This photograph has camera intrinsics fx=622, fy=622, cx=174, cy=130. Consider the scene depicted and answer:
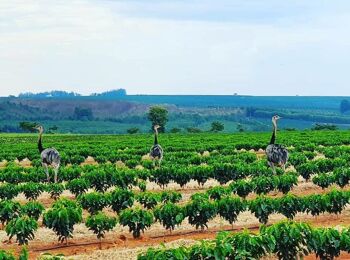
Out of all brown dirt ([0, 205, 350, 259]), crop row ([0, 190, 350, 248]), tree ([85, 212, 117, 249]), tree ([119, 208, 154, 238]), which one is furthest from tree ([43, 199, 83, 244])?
tree ([119, 208, 154, 238])

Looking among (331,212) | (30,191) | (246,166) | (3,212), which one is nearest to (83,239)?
(3,212)

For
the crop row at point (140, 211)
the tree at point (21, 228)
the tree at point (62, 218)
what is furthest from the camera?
the crop row at point (140, 211)

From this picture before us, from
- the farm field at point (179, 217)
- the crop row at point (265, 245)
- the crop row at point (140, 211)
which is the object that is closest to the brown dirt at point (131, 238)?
the farm field at point (179, 217)

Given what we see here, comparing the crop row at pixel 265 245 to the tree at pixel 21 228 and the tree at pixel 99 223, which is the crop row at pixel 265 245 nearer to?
the tree at pixel 99 223

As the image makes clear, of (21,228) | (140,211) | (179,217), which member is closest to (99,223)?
(140,211)

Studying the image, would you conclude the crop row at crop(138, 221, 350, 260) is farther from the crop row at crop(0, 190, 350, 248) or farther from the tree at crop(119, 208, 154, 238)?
the tree at crop(119, 208, 154, 238)

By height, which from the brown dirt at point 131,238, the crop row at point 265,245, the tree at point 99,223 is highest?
the crop row at point 265,245

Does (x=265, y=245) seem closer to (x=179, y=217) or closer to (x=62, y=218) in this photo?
(x=179, y=217)

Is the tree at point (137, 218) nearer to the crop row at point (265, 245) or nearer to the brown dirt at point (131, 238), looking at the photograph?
the brown dirt at point (131, 238)

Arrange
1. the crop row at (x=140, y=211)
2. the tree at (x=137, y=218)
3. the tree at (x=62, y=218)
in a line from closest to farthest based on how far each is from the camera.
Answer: the tree at (x=62, y=218)
the crop row at (x=140, y=211)
the tree at (x=137, y=218)

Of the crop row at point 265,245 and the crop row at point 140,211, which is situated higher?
the crop row at point 265,245

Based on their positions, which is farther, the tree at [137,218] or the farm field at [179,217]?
the tree at [137,218]

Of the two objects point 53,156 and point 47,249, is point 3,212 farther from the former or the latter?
point 53,156

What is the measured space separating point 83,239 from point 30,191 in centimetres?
580
